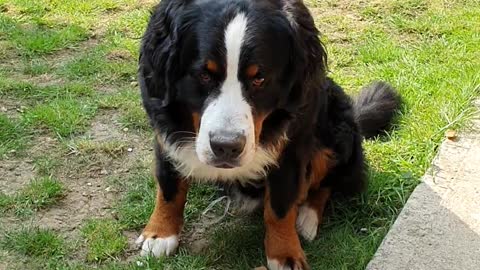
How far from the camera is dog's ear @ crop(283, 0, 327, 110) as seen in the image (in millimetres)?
2867

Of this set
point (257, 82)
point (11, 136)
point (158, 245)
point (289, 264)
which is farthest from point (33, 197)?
point (257, 82)

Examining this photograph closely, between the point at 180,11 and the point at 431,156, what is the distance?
1678 millimetres

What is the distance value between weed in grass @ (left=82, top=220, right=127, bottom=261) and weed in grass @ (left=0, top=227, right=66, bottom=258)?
122 millimetres

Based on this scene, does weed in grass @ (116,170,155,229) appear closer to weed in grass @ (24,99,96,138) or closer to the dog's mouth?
weed in grass @ (24,99,96,138)

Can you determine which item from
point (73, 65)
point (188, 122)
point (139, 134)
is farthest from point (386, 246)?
point (73, 65)

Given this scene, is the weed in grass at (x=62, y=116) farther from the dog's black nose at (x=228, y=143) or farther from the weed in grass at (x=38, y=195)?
the dog's black nose at (x=228, y=143)

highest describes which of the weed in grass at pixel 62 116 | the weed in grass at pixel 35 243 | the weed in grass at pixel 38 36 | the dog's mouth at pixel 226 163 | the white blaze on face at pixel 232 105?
the white blaze on face at pixel 232 105

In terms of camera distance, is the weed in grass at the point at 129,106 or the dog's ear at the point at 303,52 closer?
the dog's ear at the point at 303,52

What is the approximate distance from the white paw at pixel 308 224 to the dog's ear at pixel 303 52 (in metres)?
0.65

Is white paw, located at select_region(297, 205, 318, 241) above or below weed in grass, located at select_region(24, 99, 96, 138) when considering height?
above

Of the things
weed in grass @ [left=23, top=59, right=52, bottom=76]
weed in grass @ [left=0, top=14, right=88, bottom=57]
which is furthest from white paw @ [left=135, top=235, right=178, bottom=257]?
weed in grass @ [left=0, top=14, right=88, bottom=57]

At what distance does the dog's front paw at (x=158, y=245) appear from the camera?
3207mm

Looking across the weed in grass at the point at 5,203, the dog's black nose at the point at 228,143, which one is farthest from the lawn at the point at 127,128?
the dog's black nose at the point at 228,143

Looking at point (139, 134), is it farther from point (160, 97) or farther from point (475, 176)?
point (475, 176)
